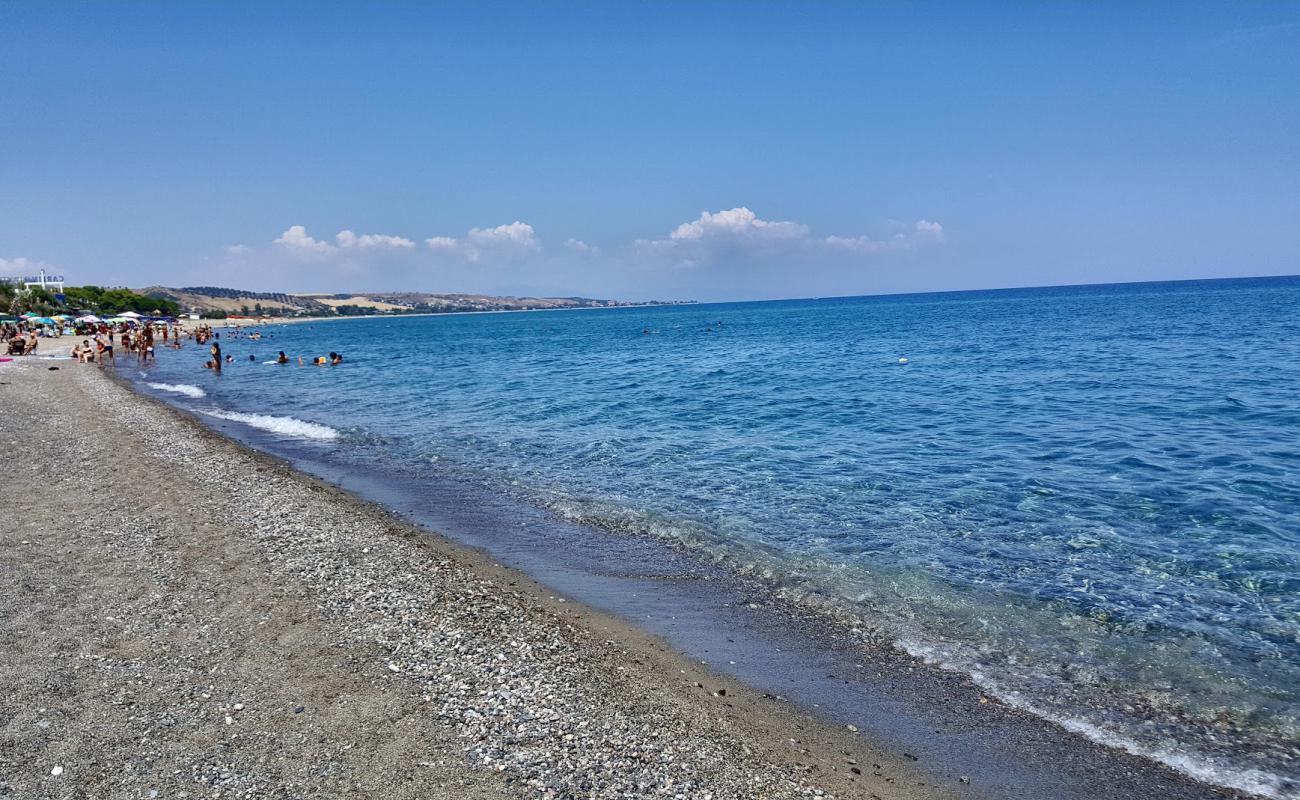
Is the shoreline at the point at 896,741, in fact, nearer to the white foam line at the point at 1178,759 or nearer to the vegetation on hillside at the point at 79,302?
the white foam line at the point at 1178,759

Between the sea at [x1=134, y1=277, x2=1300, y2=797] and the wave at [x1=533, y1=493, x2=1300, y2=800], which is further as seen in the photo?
the sea at [x1=134, y1=277, x2=1300, y2=797]

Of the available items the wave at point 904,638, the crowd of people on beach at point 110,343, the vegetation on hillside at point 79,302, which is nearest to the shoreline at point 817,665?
the wave at point 904,638

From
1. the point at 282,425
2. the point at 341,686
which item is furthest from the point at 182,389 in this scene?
the point at 341,686

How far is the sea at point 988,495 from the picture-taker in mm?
7934

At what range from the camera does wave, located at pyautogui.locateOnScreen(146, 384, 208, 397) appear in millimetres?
37106

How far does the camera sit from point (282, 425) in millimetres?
26656

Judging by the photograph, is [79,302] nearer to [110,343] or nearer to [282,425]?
[110,343]

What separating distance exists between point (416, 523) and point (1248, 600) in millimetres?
13080

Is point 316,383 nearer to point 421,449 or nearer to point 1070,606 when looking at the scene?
point 421,449

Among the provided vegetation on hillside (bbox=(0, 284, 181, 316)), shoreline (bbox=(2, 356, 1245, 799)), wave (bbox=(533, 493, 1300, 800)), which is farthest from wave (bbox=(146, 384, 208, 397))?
vegetation on hillside (bbox=(0, 284, 181, 316))

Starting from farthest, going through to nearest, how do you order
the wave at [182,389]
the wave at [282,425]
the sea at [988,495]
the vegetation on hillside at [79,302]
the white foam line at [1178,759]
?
the vegetation on hillside at [79,302] < the wave at [182,389] < the wave at [282,425] < the sea at [988,495] < the white foam line at [1178,759]

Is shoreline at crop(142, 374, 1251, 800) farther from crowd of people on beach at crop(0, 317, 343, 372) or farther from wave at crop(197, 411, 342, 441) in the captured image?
crowd of people on beach at crop(0, 317, 343, 372)

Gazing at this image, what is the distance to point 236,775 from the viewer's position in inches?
227

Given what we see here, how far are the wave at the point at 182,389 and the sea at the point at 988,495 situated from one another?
4.43ft
